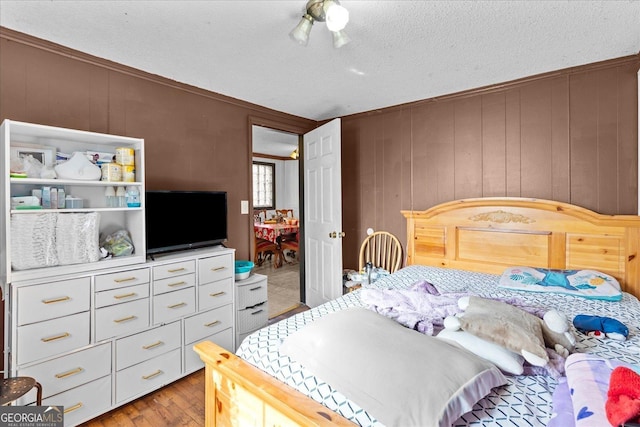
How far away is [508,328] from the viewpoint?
1.15m

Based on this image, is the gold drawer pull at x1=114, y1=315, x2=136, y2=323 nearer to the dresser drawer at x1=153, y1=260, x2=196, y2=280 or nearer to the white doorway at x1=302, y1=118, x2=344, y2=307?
the dresser drawer at x1=153, y1=260, x2=196, y2=280

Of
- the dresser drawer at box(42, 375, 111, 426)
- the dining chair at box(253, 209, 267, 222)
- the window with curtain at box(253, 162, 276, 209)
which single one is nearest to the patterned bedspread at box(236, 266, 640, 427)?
the dresser drawer at box(42, 375, 111, 426)

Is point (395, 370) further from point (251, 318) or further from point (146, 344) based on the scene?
point (251, 318)

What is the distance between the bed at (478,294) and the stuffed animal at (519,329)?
9 cm

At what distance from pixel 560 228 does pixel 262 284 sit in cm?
243

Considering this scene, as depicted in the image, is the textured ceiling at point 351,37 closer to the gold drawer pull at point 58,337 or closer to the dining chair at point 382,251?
the dining chair at point 382,251

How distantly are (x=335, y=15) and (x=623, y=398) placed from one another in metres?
1.66

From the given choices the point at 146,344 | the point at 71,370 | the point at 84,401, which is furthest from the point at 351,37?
the point at 84,401

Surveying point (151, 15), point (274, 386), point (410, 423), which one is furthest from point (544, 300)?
point (151, 15)

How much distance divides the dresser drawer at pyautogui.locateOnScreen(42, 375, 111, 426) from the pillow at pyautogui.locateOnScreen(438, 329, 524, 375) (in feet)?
6.52

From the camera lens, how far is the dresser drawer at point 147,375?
1.96m

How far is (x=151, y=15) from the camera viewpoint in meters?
1.67

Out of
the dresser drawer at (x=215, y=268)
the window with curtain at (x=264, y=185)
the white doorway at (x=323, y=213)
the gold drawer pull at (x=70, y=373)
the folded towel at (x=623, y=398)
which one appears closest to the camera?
the folded towel at (x=623, y=398)

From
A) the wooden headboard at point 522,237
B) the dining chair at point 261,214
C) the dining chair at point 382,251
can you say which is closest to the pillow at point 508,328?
the wooden headboard at point 522,237
